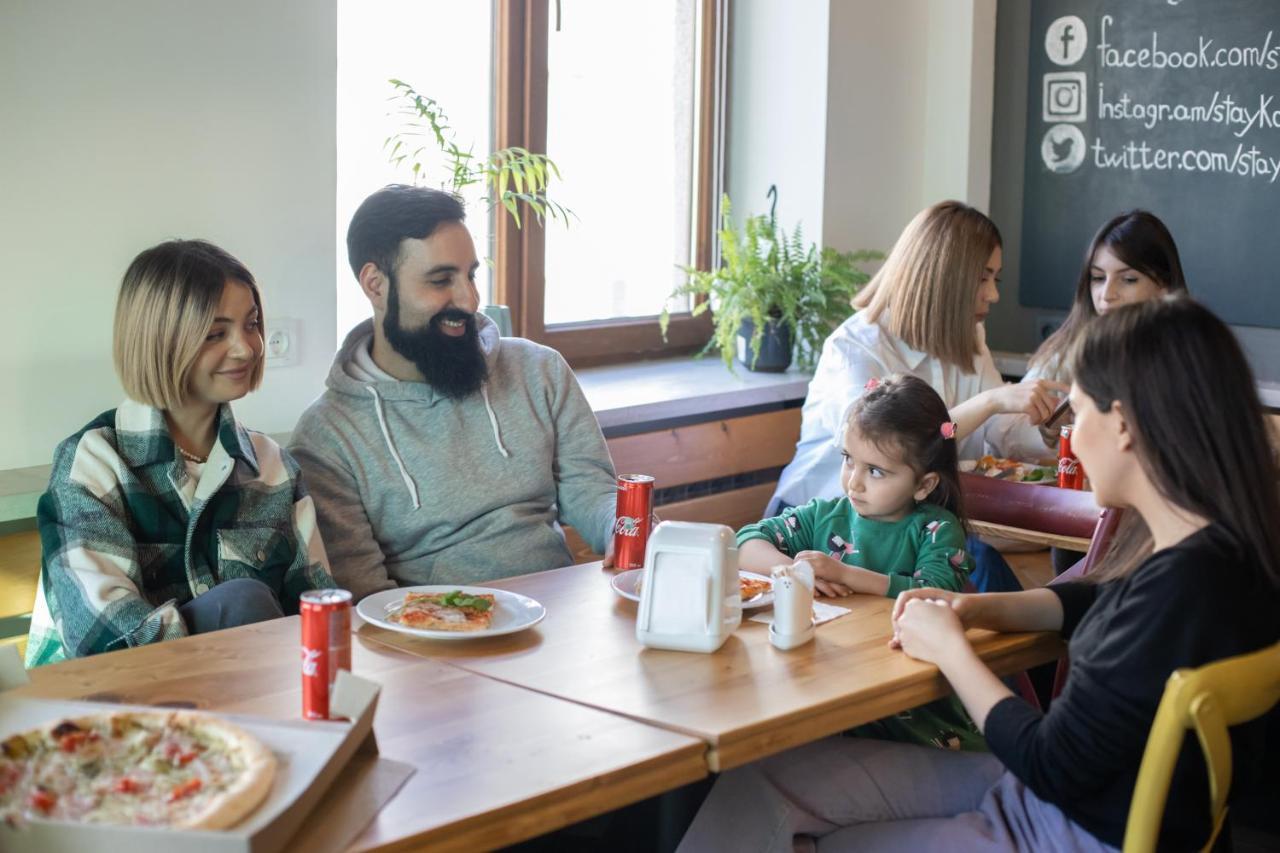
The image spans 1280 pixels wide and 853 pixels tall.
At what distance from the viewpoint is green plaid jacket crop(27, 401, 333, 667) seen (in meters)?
2.14

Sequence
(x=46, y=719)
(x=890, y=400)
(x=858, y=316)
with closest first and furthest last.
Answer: (x=46, y=719) < (x=890, y=400) < (x=858, y=316)

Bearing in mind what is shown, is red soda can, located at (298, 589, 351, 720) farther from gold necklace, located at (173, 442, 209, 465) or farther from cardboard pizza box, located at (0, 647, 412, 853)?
gold necklace, located at (173, 442, 209, 465)

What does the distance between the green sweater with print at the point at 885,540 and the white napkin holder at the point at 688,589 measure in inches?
16.9

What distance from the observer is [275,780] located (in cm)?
140

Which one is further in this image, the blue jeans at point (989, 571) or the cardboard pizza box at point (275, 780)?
the blue jeans at point (989, 571)

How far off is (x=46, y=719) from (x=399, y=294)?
4.68 ft

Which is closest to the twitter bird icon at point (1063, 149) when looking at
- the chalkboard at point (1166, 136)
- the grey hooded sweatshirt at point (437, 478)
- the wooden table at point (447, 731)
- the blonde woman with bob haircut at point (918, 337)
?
the chalkboard at point (1166, 136)

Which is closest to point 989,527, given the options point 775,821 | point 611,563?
point 611,563

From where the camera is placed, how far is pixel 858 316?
3588 mm

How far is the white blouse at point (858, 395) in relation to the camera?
3436 mm

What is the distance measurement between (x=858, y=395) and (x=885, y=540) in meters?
1.03

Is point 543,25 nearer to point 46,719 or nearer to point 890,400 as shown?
point 890,400

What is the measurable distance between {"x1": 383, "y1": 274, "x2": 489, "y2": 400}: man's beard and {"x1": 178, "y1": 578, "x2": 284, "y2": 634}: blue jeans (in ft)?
2.19

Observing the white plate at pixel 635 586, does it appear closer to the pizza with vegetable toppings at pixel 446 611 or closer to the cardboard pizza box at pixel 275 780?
the pizza with vegetable toppings at pixel 446 611
